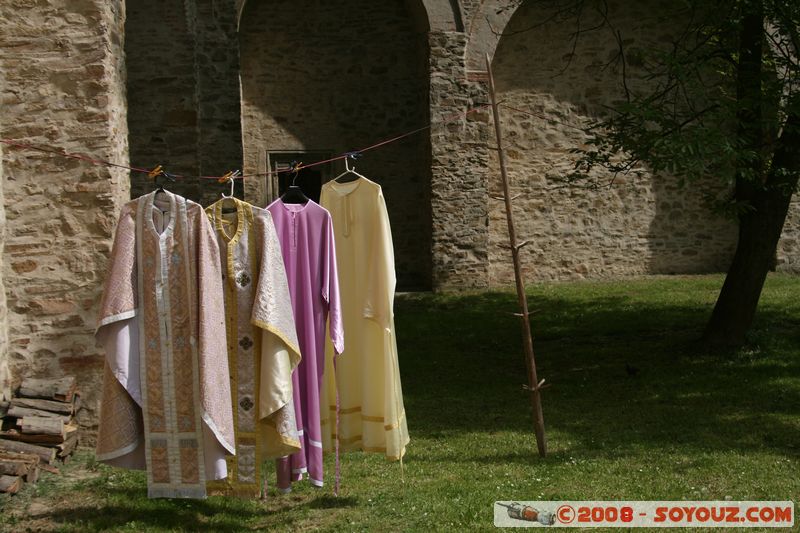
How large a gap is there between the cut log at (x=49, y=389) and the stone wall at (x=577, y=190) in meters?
9.39

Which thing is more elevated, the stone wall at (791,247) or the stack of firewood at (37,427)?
the stone wall at (791,247)

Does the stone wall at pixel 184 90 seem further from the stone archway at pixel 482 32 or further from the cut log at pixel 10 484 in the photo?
the cut log at pixel 10 484

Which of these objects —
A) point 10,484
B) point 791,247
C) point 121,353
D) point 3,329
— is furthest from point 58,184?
point 791,247

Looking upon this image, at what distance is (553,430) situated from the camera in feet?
23.9

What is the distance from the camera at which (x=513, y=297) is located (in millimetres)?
13461

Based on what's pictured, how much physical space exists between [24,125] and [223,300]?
2.44m

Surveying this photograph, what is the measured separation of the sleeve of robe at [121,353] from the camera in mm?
4480

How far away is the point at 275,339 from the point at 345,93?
10882 mm

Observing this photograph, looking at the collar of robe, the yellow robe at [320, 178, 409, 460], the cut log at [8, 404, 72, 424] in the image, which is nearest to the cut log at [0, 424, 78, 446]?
the cut log at [8, 404, 72, 424]

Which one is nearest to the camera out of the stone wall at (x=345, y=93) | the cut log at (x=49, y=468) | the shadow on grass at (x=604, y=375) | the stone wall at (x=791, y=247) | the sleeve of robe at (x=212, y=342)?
the sleeve of robe at (x=212, y=342)

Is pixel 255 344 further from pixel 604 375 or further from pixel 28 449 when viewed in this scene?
pixel 604 375

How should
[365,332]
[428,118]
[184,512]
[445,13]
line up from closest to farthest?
1. [184,512]
2. [365,332]
3. [445,13]
4. [428,118]

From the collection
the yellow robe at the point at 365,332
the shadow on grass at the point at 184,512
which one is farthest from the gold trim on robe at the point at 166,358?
the yellow robe at the point at 365,332

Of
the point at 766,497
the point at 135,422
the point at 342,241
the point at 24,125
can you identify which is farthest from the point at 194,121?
the point at 766,497
